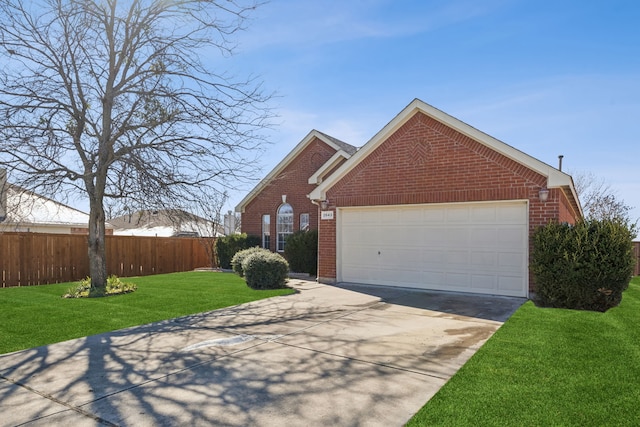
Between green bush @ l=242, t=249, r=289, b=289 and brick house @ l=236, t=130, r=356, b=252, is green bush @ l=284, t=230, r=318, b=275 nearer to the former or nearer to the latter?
brick house @ l=236, t=130, r=356, b=252

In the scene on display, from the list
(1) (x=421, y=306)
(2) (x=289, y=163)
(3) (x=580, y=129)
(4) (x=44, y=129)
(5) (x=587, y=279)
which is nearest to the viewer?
(5) (x=587, y=279)

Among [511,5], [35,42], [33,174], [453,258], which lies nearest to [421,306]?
[453,258]

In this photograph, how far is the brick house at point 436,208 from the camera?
9852 mm

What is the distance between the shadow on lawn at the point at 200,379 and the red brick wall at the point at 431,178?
5934 millimetres

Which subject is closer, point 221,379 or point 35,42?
point 221,379

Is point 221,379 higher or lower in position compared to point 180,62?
lower

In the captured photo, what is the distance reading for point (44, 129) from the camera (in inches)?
378

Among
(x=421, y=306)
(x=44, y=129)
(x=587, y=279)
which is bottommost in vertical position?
(x=421, y=306)

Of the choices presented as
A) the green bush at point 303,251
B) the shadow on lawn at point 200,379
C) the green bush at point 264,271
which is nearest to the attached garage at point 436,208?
the green bush at point 264,271

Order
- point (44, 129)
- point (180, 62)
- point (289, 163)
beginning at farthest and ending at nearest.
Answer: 1. point (289, 163)
2. point (180, 62)
3. point (44, 129)

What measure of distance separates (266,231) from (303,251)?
4.29 metres

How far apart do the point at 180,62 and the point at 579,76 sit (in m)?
10.5

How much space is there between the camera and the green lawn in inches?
140

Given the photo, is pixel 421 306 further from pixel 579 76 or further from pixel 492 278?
pixel 579 76
